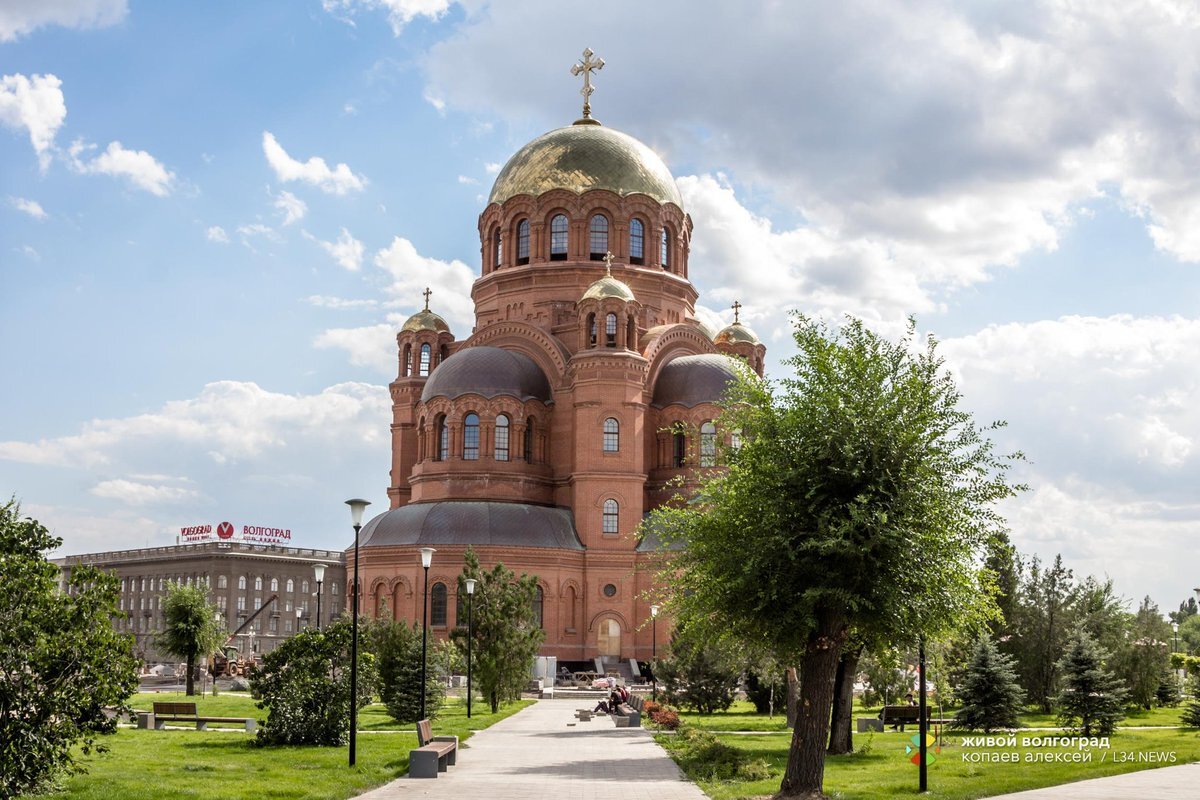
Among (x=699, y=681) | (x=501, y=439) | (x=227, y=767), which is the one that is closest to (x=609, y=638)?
(x=501, y=439)

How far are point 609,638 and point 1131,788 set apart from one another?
1369 inches

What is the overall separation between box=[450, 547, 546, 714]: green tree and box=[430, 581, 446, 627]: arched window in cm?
1501

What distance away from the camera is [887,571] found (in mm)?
17047

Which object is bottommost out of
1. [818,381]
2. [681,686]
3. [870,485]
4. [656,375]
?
[681,686]

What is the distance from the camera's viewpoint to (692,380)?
2131 inches

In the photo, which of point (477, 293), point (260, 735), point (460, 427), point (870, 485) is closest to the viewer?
point (870, 485)

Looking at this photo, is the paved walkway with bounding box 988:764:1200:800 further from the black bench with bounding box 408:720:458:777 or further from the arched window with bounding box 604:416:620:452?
the arched window with bounding box 604:416:620:452

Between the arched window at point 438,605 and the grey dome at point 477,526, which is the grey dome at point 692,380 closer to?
the grey dome at point 477,526

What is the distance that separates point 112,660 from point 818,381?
32.8ft

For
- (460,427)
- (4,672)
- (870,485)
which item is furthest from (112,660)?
(460,427)

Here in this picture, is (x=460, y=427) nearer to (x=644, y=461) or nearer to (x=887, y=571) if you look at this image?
(x=644, y=461)

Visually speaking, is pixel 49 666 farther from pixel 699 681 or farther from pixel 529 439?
pixel 529 439

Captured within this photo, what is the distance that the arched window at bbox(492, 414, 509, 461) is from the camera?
53.2 metres

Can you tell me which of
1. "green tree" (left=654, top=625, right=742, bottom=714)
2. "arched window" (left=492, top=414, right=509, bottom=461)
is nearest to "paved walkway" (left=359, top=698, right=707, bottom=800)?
"green tree" (left=654, top=625, right=742, bottom=714)
